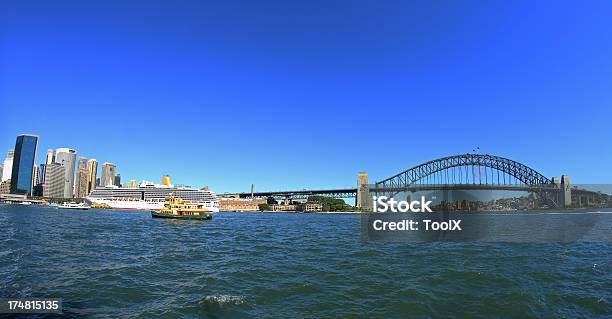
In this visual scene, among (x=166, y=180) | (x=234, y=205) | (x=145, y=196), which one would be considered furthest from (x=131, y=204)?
(x=234, y=205)

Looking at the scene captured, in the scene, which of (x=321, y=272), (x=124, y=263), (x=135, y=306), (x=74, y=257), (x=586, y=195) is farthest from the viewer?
(x=586, y=195)

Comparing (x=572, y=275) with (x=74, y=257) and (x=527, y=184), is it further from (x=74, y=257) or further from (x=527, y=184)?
(x=527, y=184)

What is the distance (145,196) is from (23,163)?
127 metres

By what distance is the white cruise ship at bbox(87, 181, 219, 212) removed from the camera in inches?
4628

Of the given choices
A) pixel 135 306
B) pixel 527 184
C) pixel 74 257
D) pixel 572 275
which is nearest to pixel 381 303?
pixel 135 306

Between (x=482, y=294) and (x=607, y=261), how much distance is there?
12456 mm

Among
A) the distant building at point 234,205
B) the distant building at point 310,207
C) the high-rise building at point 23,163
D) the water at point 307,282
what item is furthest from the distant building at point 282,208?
the water at point 307,282

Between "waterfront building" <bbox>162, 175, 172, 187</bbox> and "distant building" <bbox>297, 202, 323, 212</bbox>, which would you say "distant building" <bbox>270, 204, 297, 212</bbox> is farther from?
"waterfront building" <bbox>162, 175, 172, 187</bbox>

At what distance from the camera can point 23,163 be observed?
194125 millimetres

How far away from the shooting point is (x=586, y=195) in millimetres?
152125

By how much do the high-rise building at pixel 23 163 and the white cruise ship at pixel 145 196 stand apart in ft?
328

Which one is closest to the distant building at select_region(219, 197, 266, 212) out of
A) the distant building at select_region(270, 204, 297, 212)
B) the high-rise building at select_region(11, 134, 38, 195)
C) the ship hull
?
the distant building at select_region(270, 204, 297, 212)

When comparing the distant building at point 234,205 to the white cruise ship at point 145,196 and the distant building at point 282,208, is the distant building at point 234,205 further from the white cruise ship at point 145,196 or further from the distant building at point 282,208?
the white cruise ship at point 145,196

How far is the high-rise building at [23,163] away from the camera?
616ft
